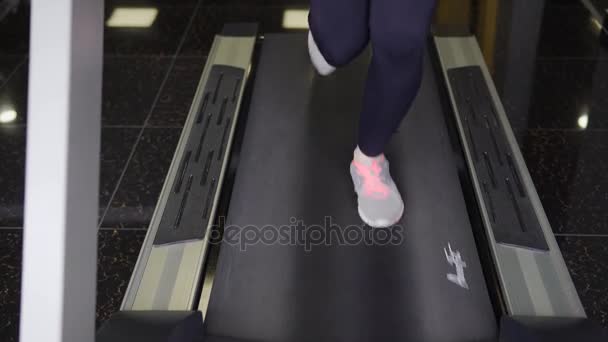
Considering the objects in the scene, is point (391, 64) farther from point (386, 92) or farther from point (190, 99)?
point (190, 99)

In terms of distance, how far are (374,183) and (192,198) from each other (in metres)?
0.48

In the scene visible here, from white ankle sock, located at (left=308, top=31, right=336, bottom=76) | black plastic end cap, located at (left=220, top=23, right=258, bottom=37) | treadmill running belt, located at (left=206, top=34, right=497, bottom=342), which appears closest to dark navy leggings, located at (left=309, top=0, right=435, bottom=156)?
treadmill running belt, located at (left=206, top=34, right=497, bottom=342)

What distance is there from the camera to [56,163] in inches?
26.7

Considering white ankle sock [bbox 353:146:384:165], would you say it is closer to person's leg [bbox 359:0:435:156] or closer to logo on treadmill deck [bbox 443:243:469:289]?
person's leg [bbox 359:0:435:156]

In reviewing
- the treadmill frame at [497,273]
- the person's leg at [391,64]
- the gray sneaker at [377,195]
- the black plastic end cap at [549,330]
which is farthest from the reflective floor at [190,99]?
the person's leg at [391,64]

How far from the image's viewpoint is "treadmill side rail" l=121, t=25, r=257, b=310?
1.42 meters

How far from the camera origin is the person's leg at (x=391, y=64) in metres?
1.28

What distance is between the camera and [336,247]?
152 centimetres

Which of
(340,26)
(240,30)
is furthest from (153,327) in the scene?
(240,30)

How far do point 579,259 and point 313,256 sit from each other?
2.22ft

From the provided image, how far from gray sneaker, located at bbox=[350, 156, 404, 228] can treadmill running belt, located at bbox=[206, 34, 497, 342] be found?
0.03 meters

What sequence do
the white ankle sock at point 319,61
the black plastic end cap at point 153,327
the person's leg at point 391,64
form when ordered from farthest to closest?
1. the white ankle sock at point 319,61
2. the person's leg at point 391,64
3. the black plastic end cap at point 153,327

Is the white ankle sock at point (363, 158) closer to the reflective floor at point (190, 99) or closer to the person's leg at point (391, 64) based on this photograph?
the person's leg at point (391, 64)

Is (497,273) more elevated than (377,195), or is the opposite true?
(377,195)
